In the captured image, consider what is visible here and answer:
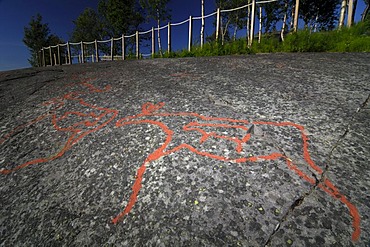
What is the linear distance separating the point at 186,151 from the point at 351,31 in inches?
232

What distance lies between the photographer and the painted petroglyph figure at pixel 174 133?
4.38 ft

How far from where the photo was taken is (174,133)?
1.88 m

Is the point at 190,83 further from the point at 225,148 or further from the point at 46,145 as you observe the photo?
the point at 46,145

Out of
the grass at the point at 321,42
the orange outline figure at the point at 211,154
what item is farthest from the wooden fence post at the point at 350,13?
the orange outline figure at the point at 211,154

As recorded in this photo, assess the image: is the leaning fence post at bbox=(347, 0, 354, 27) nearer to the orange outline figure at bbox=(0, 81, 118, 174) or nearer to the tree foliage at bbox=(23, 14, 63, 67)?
the orange outline figure at bbox=(0, 81, 118, 174)

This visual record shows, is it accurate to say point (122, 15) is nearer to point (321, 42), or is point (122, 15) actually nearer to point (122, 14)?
point (122, 14)

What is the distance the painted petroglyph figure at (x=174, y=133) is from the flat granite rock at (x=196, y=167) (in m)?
0.01

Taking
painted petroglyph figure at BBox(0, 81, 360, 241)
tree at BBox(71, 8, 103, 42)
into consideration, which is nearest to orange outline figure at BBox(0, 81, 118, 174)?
painted petroglyph figure at BBox(0, 81, 360, 241)

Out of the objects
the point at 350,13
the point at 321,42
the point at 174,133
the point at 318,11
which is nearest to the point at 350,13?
the point at 350,13

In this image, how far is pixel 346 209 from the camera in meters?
1.11

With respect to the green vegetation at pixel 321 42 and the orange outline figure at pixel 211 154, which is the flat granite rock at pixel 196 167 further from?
the green vegetation at pixel 321 42

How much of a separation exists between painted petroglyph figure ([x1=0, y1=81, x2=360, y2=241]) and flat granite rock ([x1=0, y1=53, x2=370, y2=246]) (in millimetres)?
11

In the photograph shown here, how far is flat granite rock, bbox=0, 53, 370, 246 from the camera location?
1.09 metres

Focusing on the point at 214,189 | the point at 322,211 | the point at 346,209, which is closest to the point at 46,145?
the point at 214,189
